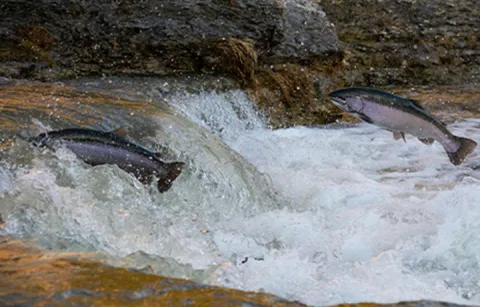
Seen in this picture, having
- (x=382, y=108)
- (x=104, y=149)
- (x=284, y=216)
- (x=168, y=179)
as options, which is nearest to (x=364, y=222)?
(x=284, y=216)

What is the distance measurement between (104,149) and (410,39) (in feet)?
21.0

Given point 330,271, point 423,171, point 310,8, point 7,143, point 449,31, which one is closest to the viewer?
point 330,271

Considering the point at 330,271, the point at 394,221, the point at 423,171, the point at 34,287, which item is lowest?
the point at 423,171

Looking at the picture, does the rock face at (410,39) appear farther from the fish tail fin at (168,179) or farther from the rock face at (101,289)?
the rock face at (101,289)

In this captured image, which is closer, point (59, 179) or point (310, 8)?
point (59, 179)

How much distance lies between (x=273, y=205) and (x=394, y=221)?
0.76 metres

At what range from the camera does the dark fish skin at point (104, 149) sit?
3.33m

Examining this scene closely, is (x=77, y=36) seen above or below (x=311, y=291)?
below

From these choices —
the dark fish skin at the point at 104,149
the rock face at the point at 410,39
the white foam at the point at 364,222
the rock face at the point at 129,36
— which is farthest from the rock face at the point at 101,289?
the rock face at the point at 410,39

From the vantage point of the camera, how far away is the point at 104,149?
3.33m

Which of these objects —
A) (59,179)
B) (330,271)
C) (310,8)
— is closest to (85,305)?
(330,271)

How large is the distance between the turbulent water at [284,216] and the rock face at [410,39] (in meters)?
2.94

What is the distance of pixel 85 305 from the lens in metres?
1.93

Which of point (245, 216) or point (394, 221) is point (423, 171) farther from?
point (245, 216)
